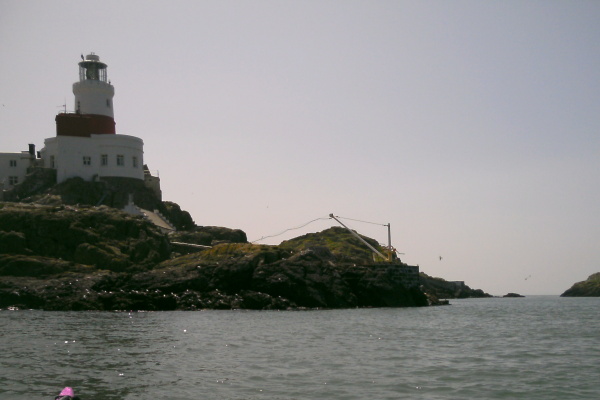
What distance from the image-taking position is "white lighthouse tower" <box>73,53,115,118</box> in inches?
3920

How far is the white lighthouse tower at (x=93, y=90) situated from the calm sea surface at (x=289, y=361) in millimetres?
59689

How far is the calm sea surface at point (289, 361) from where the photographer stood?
72.1 feet

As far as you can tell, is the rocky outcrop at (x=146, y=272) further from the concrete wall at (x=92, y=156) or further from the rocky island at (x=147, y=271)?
the concrete wall at (x=92, y=156)

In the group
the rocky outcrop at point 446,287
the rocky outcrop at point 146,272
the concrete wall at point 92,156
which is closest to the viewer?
the rocky outcrop at point 146,272

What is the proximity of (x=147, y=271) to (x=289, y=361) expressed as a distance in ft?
155

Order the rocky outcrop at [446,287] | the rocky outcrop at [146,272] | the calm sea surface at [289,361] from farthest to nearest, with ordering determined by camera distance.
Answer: the rocky outcrop at [446,287]
the rocky outcrop at [146,272]
the calm sea surface at [289,361]

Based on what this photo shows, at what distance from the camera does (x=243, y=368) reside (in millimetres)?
26484

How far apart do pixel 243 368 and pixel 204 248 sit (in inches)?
2451

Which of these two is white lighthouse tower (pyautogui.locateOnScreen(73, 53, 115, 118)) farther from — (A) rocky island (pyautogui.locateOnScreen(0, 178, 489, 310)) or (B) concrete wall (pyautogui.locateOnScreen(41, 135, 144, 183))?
(A) rocky island (pyautogui.locateOnScreen(0, 178, 489, 310))

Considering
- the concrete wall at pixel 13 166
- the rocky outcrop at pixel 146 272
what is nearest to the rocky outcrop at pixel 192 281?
the rocky outcrop at pixel 146 272

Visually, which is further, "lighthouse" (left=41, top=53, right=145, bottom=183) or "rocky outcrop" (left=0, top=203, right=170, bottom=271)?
"lighthouse" (left=41, top=53, right=145, bottom=183)

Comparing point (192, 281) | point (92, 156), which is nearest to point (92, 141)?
point (92, 156)

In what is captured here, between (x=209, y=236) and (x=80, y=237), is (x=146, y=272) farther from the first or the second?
(x=209, y=236)

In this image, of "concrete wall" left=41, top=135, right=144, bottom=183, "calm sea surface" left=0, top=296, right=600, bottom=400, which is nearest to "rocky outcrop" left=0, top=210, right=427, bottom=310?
"calm sea surface" left=0, top=296, right=600, bottom=400
